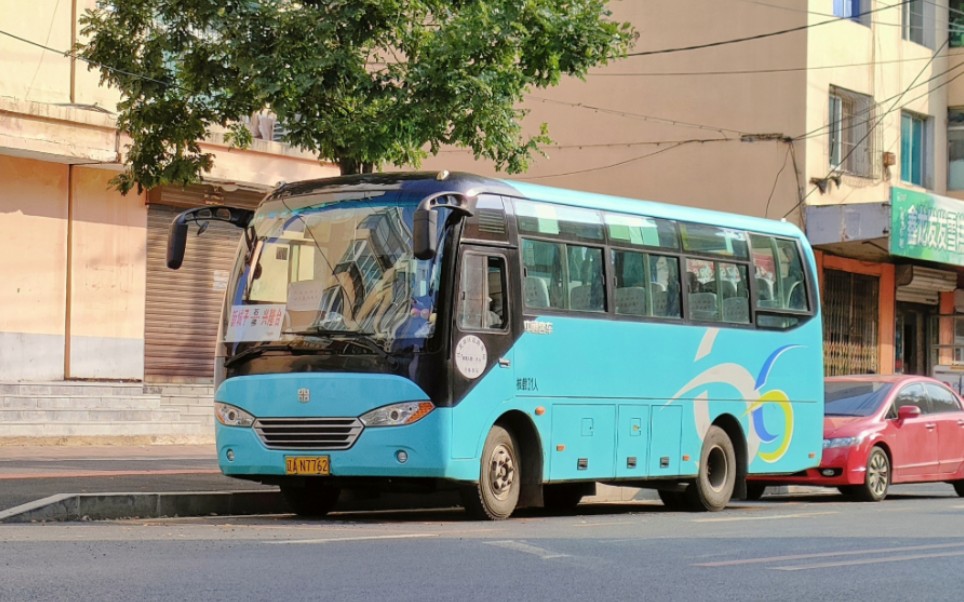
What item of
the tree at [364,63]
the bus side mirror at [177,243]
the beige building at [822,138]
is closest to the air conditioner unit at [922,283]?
the beige building at [822,138]

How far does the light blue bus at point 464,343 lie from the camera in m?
13.4

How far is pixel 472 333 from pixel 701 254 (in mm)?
3952

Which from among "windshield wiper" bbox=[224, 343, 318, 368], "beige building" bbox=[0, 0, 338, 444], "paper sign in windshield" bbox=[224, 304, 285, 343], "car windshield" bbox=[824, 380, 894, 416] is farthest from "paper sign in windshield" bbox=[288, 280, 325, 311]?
"beige building" bbox=[0, 0, 338, 444]

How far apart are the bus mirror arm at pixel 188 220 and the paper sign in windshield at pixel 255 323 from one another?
2.37 feet

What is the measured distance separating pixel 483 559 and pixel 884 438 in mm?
9886

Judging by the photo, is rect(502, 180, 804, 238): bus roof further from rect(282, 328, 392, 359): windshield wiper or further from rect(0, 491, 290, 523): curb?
rect(0, 491, 290, 523): curb

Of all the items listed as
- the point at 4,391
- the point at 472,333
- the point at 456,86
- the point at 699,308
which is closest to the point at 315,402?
the point at 472,333

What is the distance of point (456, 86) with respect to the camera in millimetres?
15312

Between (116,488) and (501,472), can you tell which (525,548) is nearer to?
(501,472)

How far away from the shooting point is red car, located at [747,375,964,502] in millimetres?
18609

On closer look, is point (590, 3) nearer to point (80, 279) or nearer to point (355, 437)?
point (355, 437)

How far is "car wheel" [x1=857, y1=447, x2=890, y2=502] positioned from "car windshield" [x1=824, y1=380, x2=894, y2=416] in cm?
57

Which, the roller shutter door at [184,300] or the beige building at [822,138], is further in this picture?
the beige building at [822,138]

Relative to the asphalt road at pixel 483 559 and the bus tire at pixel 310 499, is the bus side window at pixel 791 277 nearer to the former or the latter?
the asphalt road at pixel 483 559
